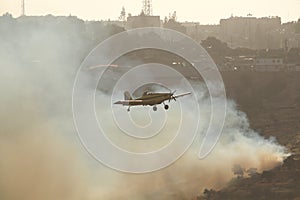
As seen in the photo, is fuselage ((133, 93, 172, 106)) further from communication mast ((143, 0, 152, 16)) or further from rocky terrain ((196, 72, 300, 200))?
communication mast ((143, 0, 152, 16))

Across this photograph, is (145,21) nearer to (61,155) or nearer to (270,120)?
(270,120)

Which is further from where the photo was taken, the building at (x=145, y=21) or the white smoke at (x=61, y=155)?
the building at (x=145, y=21)

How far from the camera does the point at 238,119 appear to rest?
6475 centimetres

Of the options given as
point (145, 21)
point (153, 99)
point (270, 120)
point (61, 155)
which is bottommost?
point (61, 155)

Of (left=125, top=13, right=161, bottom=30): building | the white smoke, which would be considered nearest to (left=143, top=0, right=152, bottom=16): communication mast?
(left=125, top=13, right=161, bottom=30): building

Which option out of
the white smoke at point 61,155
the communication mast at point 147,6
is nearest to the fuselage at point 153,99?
the white smoke at point 61,155

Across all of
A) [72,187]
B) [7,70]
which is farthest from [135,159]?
[7,70]

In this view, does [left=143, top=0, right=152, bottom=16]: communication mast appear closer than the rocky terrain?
No

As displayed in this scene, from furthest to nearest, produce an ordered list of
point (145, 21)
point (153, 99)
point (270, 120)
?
point (145, 21)
point (270, 120)
point (153, 99)

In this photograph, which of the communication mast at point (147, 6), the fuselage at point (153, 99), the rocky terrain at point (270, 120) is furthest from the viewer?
the communication mast at point (147, 6)

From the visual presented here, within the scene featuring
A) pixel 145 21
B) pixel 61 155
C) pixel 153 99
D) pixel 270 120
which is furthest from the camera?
pixel 145 21

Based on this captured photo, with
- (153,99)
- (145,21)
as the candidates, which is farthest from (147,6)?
(153,99)

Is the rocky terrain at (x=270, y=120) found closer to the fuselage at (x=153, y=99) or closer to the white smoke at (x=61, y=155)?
the white smoke at (x=61, y=155)

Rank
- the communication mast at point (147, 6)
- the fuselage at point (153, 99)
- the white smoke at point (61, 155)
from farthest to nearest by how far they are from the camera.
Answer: the communication mast at point (147, 6), the fuselage at point (153, 99), the white smoke at point (61, 155)
